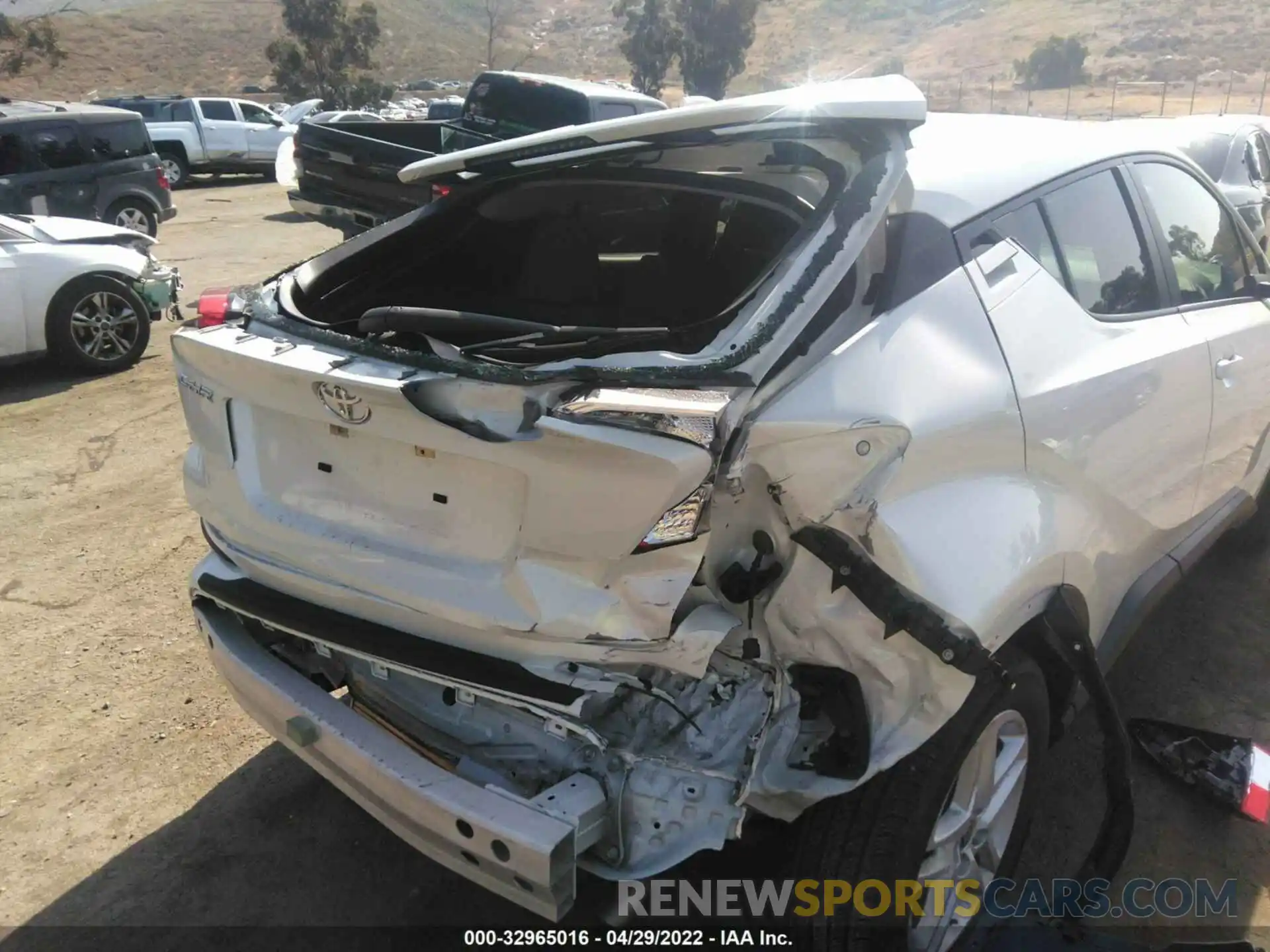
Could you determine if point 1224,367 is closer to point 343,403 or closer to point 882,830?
point 882,830

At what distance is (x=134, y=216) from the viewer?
39.9 feet

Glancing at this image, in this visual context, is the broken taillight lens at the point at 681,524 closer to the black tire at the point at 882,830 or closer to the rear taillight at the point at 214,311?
the black tire at the point at 882,830

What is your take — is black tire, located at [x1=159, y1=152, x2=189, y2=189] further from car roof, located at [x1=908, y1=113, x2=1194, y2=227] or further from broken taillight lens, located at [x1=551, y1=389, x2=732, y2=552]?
broken taillight lens, located at [x1=551, y1=389, x2=732, y2=552]

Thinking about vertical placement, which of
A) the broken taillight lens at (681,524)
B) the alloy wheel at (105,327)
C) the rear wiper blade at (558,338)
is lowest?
the alloy wheel at (105,327)

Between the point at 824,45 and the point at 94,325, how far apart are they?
59871 mm

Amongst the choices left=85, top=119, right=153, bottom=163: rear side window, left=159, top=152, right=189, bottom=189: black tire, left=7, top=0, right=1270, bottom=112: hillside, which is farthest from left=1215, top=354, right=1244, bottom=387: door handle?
left=7, top=0, right=1270, bottom=112: hillside

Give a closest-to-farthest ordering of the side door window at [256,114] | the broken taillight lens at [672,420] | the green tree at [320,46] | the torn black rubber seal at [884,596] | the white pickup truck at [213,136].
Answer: the broken taillight lens at [672,420] < the torn black rubber seal at [884,596] < the white pickup truck at [213,136] < the side door window at [256,114] < the green tree at [320,46]

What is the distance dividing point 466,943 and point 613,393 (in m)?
1.56

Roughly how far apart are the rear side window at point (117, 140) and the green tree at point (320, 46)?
95.9 ft

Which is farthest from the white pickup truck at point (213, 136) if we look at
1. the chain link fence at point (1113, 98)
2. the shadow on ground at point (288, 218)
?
the chain link fence at point (1113, 98)

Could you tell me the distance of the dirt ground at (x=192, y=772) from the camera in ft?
8.70

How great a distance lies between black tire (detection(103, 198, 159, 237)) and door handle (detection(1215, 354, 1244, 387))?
1178 centimetres

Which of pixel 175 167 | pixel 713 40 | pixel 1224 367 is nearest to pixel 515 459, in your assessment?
pixel 1224 367

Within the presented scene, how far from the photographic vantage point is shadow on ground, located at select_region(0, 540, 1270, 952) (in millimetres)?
2580
